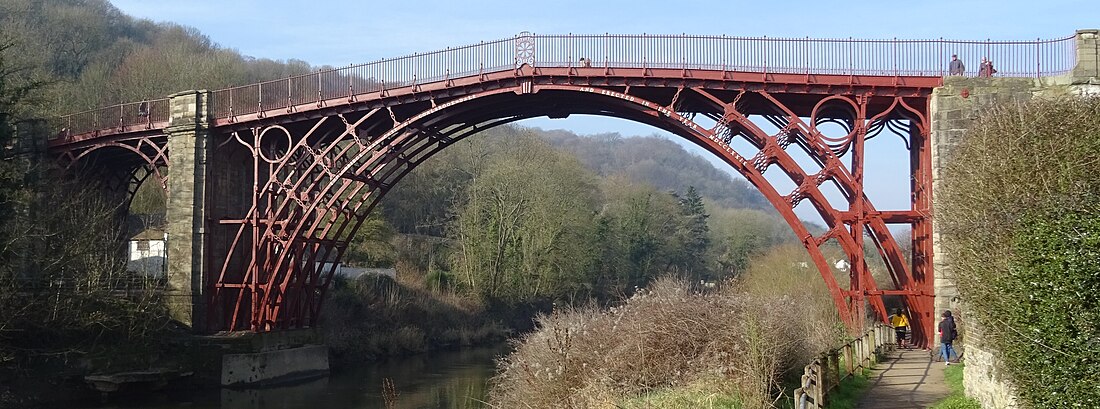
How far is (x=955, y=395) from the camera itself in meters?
12.7

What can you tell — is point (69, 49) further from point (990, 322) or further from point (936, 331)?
point (990, 322)

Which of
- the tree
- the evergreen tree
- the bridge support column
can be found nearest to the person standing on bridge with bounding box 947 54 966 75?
the bridge support column

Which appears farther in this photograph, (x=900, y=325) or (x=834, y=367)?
(x=900, y=325)

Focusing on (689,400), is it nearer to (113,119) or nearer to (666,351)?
(666,351)

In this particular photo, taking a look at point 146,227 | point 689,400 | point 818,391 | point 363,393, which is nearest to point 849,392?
point 818,391

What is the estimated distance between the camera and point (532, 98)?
23.2 metres

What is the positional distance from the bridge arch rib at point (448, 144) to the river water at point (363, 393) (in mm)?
2276

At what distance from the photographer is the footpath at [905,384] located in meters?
12.6

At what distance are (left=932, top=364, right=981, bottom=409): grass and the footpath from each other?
0.11m

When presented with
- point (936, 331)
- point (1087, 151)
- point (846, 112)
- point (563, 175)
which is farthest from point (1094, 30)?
point (563, 175)

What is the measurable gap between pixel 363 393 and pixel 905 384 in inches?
553

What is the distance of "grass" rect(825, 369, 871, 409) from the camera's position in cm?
1200

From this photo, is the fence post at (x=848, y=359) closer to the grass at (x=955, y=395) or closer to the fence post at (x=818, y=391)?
the grass at (x=955, y=395)

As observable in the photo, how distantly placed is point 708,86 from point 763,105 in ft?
4.16
